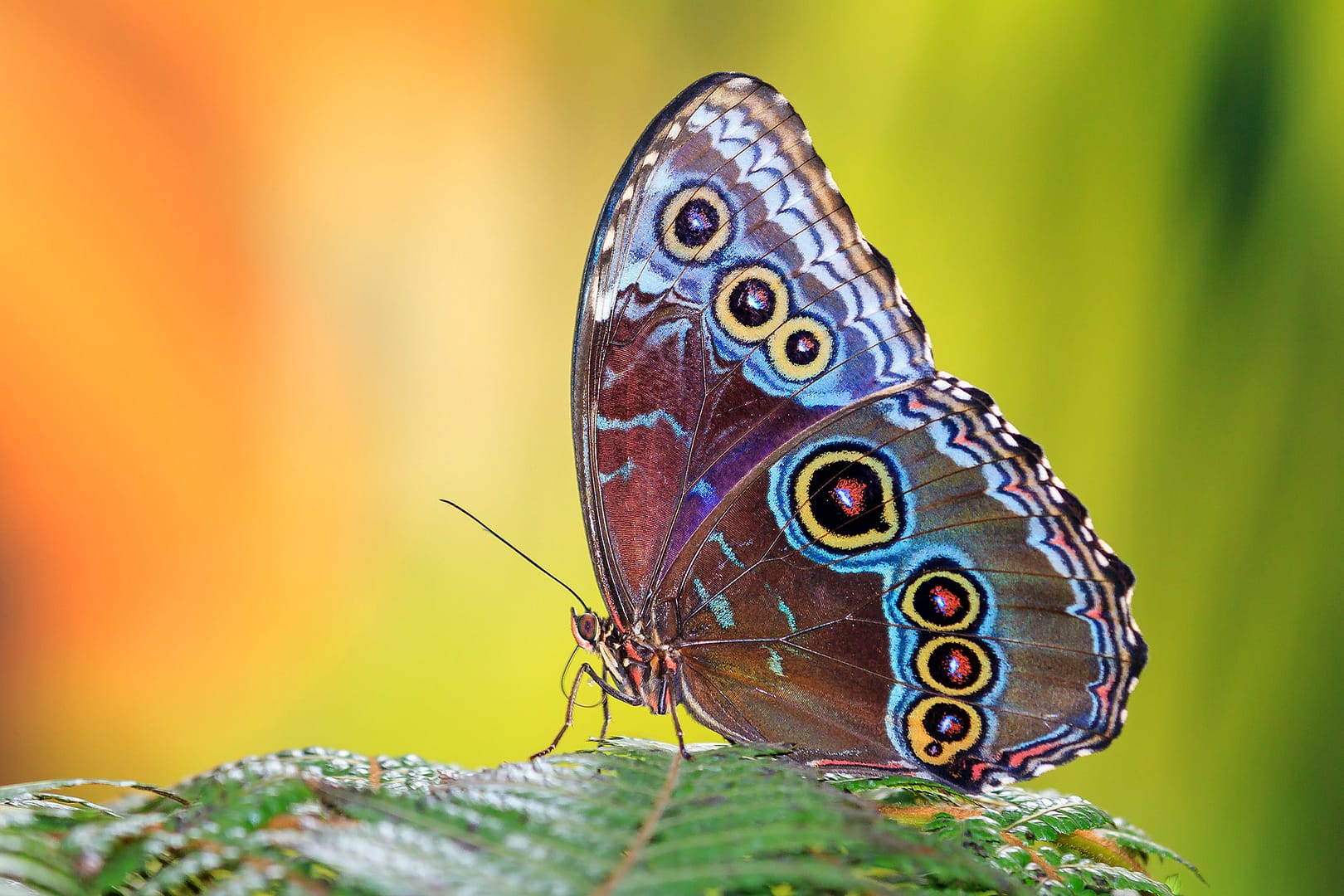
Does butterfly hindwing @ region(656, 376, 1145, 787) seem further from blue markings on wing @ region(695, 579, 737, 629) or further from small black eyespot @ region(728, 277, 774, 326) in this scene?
small black eyespot @ region(728, 277, 774, 326)

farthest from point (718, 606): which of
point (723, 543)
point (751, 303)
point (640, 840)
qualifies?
point (640, 840)

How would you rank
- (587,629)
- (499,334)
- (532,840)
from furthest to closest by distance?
1. (499,334)
2. (587,629)
3. (532,840)

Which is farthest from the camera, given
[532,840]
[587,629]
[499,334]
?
[499,334]

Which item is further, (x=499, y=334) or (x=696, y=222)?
(x=499, y=334)

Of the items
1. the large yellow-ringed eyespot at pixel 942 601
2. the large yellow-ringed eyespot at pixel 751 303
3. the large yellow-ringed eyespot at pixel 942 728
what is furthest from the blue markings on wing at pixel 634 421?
the large yellow-ringed eyespot at pixel 942 728

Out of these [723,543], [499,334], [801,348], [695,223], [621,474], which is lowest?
[723,543]

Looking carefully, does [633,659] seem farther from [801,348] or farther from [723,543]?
[801,348]

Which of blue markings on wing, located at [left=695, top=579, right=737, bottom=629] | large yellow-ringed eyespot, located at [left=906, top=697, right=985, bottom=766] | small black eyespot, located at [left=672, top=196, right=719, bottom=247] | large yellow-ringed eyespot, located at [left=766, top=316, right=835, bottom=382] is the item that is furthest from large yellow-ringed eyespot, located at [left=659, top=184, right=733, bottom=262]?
large yellow-ringed eyespot, located at [left=906, top=697, right=985, bottom=766]

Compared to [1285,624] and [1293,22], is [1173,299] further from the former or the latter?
[1285,624]
